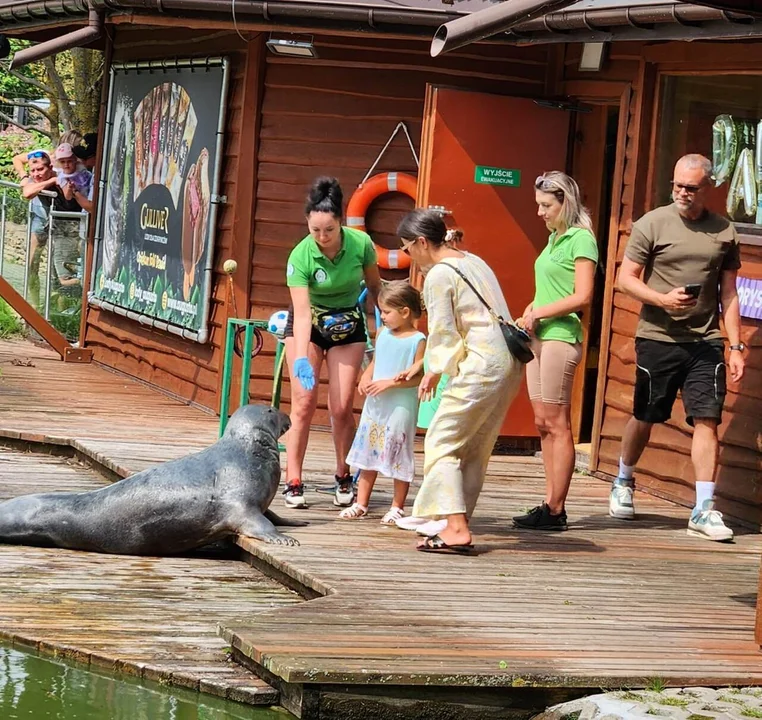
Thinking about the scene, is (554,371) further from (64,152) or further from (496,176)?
(64,152)

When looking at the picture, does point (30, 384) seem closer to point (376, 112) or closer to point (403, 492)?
point (376, 112)

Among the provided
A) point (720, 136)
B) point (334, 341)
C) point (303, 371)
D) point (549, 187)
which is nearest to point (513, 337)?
point (549, 187)

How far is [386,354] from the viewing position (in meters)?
7.11

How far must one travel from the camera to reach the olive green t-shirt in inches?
294

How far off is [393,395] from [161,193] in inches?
212

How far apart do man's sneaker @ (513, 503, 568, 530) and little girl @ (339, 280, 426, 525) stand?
0.66m

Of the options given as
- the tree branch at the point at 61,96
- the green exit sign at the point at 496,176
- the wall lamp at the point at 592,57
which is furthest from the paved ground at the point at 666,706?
the tree branch at the point at 61,96

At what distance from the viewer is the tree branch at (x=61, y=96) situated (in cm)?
1780

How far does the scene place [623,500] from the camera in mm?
7949

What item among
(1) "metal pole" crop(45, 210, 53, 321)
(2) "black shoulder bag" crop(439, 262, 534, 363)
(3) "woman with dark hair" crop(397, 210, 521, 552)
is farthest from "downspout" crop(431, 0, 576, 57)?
(1) "metal pole" crop(45, 210, 53, 321)

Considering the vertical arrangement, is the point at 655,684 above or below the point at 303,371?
below

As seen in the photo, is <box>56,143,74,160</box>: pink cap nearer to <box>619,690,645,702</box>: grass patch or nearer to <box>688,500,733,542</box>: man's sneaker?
<box>688,500,733,542</box>: man's sneaker

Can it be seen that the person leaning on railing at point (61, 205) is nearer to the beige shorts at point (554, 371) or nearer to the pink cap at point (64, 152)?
the pink cap at point (64, 152)

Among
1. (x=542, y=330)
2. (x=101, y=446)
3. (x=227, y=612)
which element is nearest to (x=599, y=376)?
(x=542, y=330)
